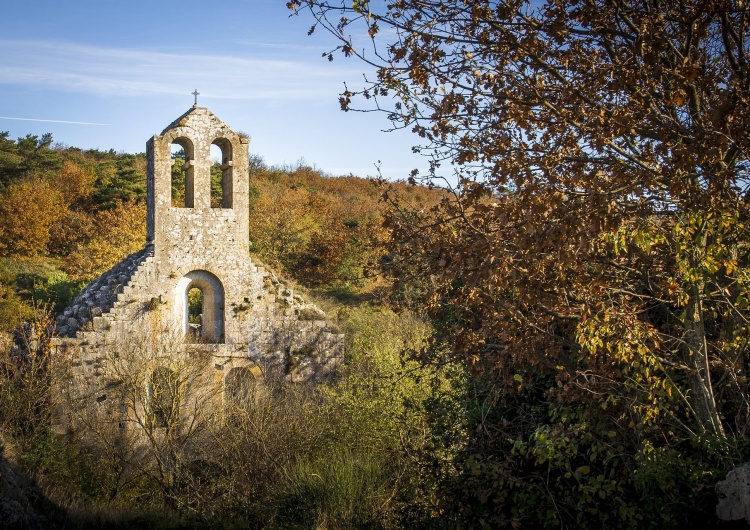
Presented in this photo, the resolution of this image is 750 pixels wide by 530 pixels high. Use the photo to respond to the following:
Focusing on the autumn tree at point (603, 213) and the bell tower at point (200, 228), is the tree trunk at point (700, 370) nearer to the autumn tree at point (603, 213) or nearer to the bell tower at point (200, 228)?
the autumn tree at point (603, 213)

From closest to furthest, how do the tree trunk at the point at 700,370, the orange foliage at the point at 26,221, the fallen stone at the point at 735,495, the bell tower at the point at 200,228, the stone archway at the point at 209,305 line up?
the fallen stone at the point at 735,495, the tree trunk at the point at 700,370, the bell tower at the point at 200,228, the stone archway at the point at 209,305, the orange foliage at the point at 26,221

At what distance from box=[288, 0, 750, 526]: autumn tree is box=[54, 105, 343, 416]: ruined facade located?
433 inches

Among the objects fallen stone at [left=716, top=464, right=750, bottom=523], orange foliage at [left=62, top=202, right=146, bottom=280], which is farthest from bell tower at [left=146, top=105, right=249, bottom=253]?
fallen stone at [left=716, top=464, right=750, bottom=523]

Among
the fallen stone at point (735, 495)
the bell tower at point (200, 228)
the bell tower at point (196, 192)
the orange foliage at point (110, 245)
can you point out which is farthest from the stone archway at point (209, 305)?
the fallen stone at point (735, 495)

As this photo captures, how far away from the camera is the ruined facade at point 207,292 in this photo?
54.0 feet

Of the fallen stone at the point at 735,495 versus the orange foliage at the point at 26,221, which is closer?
the fallen stone at the point at 735,495

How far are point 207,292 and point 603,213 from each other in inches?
541

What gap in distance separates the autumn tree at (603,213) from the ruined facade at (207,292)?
10999 millimetres

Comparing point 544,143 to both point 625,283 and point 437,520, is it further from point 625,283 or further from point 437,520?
point 437,520

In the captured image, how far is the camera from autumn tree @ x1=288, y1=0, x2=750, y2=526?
16.1ft

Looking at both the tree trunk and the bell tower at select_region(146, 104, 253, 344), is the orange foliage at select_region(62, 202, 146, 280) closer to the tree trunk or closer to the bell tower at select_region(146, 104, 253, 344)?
the bell tower at select_region(146, 104, 253, 344)

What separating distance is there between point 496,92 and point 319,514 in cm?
613

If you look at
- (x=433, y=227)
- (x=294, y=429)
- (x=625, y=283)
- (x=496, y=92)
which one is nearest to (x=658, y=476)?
(x=625, y=283)

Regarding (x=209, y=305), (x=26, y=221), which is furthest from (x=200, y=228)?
(x=26, y=221)
